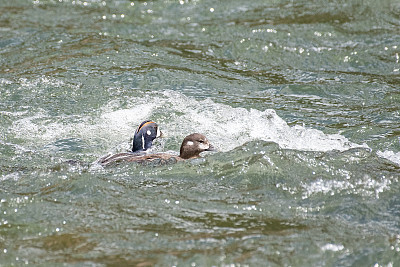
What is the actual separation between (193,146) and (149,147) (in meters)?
0.68

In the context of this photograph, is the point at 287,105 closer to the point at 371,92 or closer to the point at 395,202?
the point at 371,92

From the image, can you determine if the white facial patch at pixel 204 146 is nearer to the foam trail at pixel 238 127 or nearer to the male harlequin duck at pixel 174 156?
the male harlequin duck at pixel 174 156

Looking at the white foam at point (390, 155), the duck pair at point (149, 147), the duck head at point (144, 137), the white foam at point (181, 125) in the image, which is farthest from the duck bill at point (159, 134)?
the white foam at point (390, 155)

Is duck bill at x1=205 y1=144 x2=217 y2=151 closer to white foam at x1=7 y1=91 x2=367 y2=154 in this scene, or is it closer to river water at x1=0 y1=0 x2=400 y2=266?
white foam at x1=7 y1=91 x2=367 y2=154

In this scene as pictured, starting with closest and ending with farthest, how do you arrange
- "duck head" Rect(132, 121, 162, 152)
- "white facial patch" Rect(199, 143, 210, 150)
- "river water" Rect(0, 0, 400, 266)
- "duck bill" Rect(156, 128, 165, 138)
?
"river water" Rect(0, 0, 400, 266) → "white facial patch" Rect(199, 143, 210, 150) → "duck head" Rect(132, 121, 162, 152) → "duck bill" Rect(156, 128, 165, 138)

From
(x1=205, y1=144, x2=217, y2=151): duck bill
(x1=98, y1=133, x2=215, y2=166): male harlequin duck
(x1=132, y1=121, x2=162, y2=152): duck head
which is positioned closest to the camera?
(x1=98, y1=133, x2=215, y2=166): male harlequin duck

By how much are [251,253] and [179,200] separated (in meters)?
1.13

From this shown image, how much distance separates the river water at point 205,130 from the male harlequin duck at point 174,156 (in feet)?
0.61

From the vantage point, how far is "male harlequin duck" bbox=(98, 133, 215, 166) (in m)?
6.46

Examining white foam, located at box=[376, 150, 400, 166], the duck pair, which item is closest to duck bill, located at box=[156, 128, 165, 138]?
the duck pair

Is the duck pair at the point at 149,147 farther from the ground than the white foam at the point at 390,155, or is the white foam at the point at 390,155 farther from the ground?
the duck pair at the point at 149,147

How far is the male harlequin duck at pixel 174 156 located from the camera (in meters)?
6.46

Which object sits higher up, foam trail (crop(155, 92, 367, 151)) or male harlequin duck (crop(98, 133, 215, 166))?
male harlequin duck (crop(98, 133, 215, 166))

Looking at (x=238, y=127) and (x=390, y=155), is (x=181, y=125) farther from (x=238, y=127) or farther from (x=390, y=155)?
(x=390, y=155)
